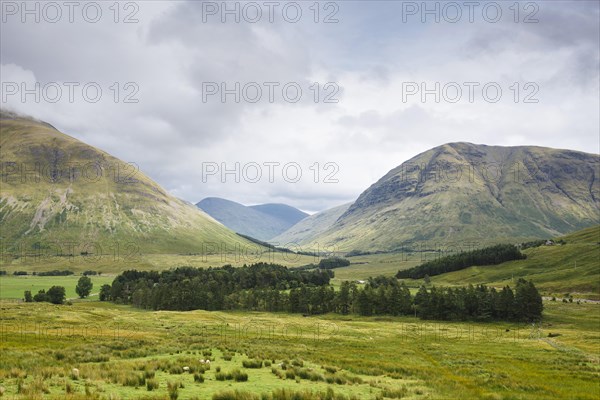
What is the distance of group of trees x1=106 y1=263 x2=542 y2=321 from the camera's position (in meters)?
125

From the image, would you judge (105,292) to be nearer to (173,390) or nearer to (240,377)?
(240,377)

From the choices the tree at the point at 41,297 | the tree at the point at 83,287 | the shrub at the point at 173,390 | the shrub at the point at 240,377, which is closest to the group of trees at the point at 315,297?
the tree at the point at 83,287

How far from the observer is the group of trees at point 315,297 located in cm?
12512

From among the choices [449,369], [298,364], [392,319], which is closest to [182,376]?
[298,364]

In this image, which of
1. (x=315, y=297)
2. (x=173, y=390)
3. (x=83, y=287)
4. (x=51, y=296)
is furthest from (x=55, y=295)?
(x=173, y=390)

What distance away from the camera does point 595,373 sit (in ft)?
126

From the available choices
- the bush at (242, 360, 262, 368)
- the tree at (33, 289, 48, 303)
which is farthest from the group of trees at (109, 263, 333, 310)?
the bush at (242, 360, 262, 368)

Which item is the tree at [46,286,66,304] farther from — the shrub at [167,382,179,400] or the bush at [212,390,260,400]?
the bush at [212,390,260,400]

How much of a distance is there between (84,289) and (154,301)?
47836mm

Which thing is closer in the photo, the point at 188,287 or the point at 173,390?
the point at 173,390

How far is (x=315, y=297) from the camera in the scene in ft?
489

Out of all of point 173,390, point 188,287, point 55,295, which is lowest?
point 55,295

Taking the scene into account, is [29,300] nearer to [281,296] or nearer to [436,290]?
[281,296]

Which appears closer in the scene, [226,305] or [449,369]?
[449,369]
